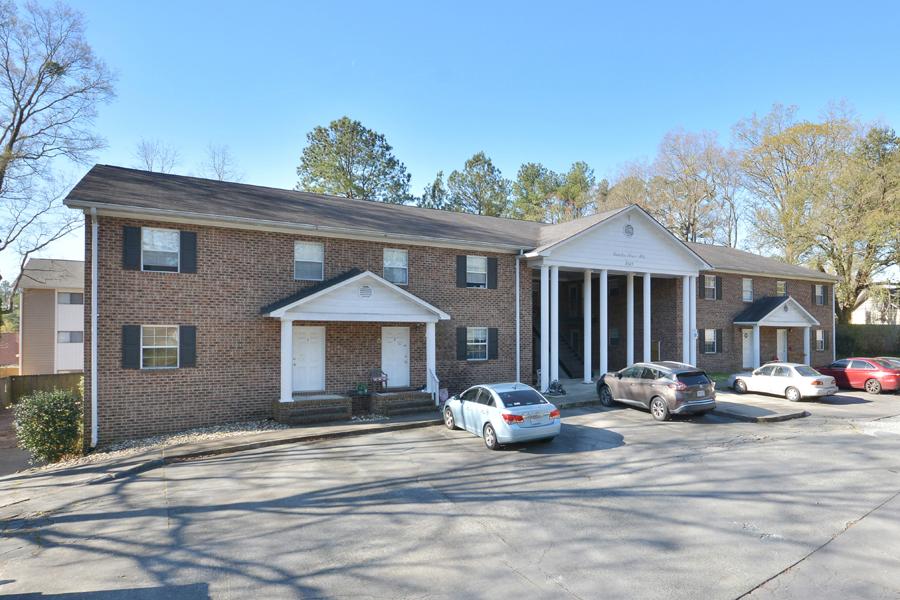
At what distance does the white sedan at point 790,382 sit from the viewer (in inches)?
688

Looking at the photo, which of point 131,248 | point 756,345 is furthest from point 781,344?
point 131,248

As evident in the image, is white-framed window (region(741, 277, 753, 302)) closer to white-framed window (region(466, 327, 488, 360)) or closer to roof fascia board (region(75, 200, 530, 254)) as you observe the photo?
roof fascia board (region(75, 200, 530, 254))

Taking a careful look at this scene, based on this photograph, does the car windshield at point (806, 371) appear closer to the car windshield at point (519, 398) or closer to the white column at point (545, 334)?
the white column at point (545, 334)

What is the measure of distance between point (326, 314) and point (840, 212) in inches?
1432

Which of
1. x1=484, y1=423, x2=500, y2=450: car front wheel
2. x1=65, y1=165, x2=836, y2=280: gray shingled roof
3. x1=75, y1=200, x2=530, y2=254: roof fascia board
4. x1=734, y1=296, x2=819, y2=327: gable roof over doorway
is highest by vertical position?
x1=65, y1=165, x2=836, y2=280: gray shingled roof

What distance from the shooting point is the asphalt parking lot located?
5.64 metres

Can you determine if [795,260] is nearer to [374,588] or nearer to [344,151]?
[344,151]

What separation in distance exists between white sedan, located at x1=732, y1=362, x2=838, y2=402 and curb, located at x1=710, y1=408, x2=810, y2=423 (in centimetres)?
227

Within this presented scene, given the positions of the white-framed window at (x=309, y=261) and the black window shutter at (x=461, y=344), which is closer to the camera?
the white-framed window at (x=309, y=261)

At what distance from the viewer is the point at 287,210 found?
55.4 feet

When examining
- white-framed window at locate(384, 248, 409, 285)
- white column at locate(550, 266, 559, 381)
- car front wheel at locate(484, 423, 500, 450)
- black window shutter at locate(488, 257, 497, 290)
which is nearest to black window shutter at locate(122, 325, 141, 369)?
white-framed window at locate(384, 248, 409, 285)

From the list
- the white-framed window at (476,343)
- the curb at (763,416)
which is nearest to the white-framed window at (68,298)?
the white-framed window at (476,343)

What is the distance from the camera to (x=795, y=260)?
3762 cm

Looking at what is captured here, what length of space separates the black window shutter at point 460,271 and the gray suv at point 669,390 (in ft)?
21.8
